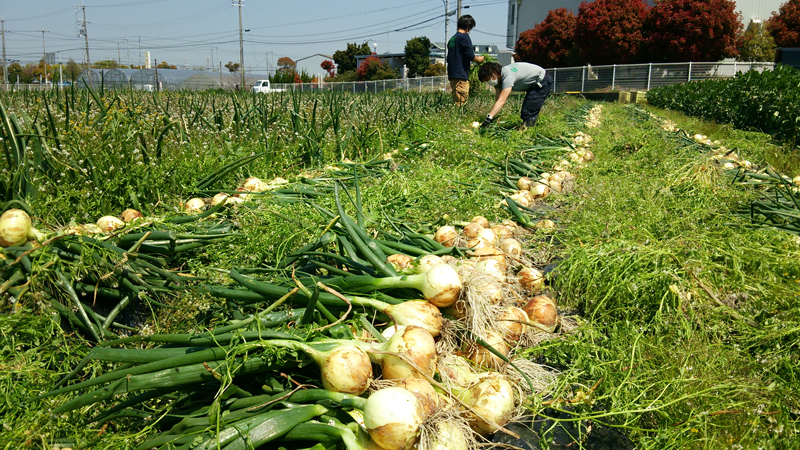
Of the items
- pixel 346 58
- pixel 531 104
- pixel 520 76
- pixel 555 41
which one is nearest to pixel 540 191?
pixel 520 76

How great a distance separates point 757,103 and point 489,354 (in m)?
10.4

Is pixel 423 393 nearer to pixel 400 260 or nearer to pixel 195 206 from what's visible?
pixel 400 260

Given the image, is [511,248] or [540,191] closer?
[511,248]

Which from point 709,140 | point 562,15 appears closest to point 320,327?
point 709,140

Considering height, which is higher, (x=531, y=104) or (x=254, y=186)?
(x=531, y=104)

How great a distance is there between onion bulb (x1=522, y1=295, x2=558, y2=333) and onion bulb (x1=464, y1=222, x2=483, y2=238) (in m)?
0.67

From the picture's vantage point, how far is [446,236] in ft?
8.75

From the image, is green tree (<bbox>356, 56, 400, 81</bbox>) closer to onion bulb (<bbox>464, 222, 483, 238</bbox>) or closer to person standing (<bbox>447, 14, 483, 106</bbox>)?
person standing (<bbox>447, 14, 483, 106</bbox>)

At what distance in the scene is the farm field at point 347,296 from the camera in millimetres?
1457

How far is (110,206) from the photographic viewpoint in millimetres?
3049

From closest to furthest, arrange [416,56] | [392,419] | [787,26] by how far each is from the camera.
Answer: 1. [392,419]
2. [787,26]
3. [416,56]

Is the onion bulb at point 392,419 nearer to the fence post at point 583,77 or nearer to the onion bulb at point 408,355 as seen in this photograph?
the onion bulb at point 408,355

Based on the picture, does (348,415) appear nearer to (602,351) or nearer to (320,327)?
(320,327)

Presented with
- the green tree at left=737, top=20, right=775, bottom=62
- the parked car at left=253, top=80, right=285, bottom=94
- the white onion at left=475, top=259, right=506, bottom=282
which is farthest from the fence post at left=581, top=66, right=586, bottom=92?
the white onion at left=475, top=259, right=506, bottom=282
